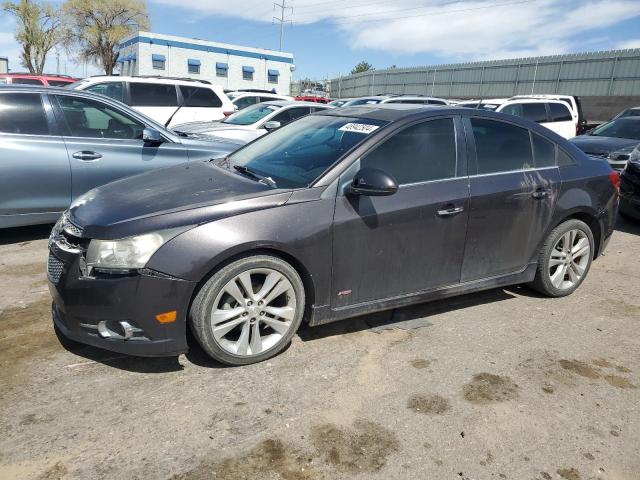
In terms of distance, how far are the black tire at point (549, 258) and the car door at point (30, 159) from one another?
15.4ft

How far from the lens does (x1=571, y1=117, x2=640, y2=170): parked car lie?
8.62 m

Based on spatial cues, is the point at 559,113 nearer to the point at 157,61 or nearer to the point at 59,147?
the point at 59,147

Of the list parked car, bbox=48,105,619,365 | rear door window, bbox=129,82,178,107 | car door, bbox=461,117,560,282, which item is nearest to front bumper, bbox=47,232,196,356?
parked car, bbox=48,105,619,365

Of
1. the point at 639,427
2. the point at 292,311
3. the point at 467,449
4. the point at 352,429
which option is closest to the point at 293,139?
the point at 292,311

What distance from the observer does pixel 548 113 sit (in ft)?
44.8

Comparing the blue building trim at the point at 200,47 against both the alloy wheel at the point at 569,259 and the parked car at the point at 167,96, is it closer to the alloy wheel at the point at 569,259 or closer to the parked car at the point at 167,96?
the parked car at the point at 167,96

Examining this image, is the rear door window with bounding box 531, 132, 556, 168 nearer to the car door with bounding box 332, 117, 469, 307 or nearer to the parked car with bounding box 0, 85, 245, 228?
the car door with bounding box 332, 117, 469, 307

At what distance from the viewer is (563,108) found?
1394 centimetres

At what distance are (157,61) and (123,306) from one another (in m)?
45.5

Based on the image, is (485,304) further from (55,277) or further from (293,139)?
(55,277)

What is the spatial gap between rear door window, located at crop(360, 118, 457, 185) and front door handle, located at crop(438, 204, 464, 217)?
23cm

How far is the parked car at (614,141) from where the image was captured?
8617mm

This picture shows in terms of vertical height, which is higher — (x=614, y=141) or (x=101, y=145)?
(x=614, y=141)

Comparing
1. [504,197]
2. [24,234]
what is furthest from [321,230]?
[24,234]
